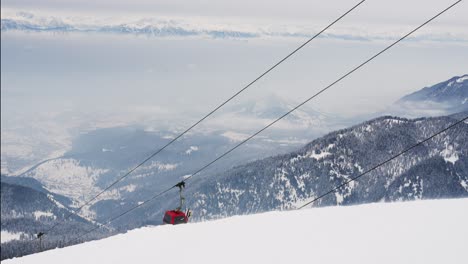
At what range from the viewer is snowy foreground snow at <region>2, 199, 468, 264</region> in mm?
19969

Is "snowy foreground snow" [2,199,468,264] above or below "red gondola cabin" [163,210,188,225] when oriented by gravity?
below

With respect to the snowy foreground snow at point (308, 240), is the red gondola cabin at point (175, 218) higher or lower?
higher

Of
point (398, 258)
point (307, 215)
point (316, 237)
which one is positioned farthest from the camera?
point (307, 215)

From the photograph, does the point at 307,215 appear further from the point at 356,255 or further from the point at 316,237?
the point at 356,255

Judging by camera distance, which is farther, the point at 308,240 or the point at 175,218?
the point at 175,218

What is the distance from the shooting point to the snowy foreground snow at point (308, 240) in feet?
65.5

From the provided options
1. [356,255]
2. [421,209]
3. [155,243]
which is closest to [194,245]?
[155,243]

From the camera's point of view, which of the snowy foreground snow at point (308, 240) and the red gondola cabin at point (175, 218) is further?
the red gondola cabin at point (175, 218)

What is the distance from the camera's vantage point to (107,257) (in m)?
24.2

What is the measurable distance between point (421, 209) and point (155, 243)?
13.7m

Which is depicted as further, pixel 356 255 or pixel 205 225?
pixel 205 225

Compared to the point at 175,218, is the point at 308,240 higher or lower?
lower

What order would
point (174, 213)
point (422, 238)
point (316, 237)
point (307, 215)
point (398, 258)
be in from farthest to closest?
point (174, 213)
point (307, 215)
point (316, 237)
point (422, 238)
point (398, 258)

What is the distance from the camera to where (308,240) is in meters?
22.3
